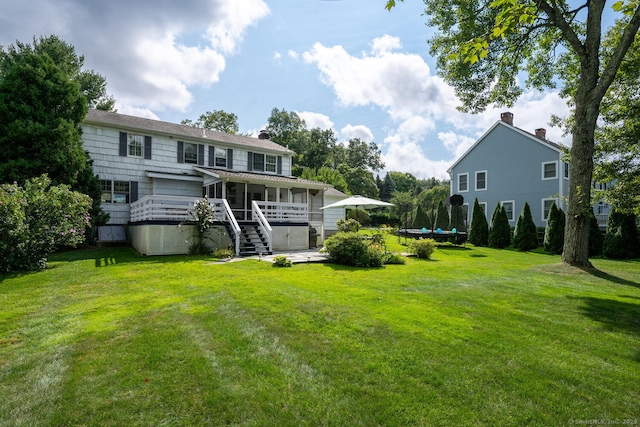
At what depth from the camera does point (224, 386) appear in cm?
294

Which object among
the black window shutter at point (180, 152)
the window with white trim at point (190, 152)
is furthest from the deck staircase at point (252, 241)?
the black window shutter at point (180, 152)

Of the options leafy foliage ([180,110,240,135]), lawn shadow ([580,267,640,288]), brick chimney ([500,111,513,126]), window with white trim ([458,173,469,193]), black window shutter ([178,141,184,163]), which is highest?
leafy foliage ([180,110,240,135])

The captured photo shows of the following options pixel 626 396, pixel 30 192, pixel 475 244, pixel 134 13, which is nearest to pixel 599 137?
pixel 475 244

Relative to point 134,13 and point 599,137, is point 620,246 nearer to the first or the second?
point 599,137

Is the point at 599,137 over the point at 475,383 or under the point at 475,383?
over

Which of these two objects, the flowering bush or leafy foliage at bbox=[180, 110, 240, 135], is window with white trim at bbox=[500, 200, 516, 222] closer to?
the flowering bush

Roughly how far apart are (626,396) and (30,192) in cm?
1252

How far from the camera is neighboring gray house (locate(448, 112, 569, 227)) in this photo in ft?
72.6

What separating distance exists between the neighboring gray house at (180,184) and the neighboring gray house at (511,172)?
13.2 metres

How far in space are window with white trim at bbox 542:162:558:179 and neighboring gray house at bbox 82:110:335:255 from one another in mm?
15375

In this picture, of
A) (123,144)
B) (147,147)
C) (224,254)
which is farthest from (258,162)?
(224,254)

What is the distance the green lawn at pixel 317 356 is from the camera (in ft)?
8.54

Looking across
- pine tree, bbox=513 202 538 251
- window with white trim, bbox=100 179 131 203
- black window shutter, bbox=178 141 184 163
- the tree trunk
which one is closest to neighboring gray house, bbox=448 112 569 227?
pine tree, bbox=513 202 538 251

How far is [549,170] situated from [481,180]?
4.49 metres
